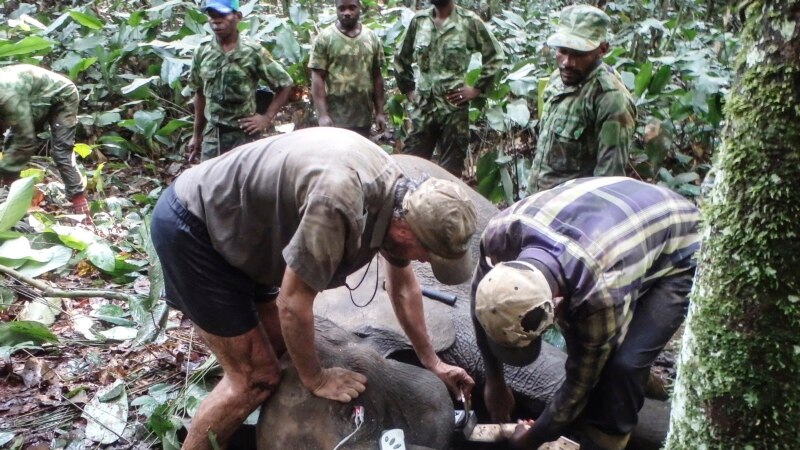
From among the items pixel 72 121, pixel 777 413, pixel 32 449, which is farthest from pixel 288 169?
pixel 72 121

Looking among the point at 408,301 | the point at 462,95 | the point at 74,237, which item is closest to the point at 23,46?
the point at 74,237

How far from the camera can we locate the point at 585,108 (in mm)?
4191

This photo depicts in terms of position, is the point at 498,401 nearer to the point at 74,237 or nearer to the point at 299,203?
the point at 299,203

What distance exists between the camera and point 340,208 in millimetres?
2461

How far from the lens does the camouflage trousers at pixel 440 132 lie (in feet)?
19.3

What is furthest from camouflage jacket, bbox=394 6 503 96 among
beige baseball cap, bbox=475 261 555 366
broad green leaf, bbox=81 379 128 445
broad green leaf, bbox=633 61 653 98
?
beige baseball cap, bbox=475 261 555 366

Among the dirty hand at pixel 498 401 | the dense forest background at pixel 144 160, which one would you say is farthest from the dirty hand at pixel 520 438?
the dense forest background at pixel 144 160

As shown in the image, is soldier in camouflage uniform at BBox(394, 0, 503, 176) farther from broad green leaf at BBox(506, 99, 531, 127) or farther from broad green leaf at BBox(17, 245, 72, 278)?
broad green leaf at BBox(17, 245, 72, 278)

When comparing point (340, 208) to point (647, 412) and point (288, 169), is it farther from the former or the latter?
point (647, 412)

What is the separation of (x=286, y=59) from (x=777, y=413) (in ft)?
23.5

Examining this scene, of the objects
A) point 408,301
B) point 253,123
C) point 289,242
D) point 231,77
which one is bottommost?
point 253,123

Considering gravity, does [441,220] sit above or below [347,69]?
above

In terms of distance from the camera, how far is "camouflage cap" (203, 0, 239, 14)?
5.45 m

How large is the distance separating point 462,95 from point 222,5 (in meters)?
1.98
